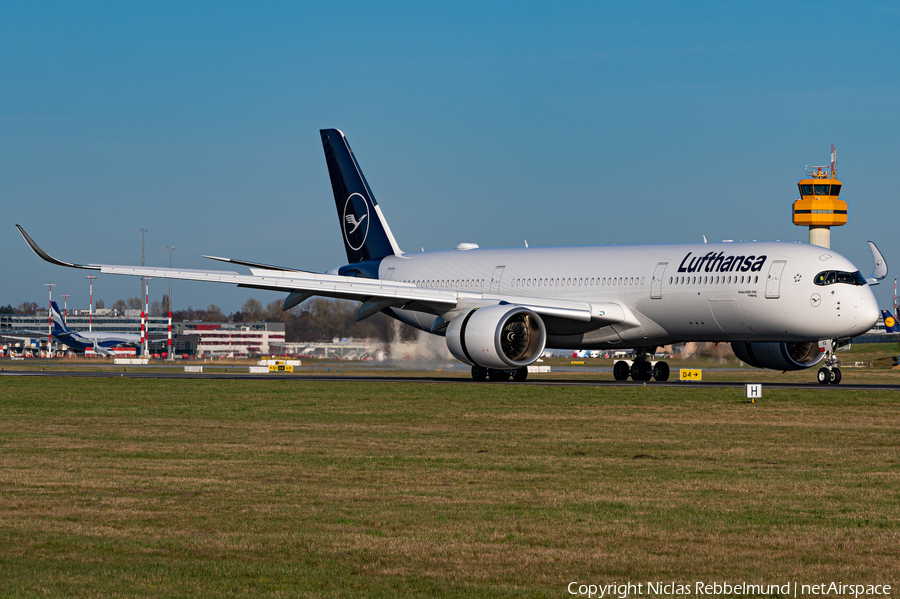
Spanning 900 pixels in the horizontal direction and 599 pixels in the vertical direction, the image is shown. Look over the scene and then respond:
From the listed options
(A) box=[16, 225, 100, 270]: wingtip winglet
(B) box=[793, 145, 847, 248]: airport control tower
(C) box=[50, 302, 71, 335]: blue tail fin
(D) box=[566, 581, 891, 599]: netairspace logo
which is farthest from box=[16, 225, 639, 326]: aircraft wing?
(C) box=[50, 302, 71, 335]: blue tail fin

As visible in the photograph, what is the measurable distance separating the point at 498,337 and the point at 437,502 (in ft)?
78.8

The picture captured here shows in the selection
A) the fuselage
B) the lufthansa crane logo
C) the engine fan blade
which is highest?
the lufthansa crane logo

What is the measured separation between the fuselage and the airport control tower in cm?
7451

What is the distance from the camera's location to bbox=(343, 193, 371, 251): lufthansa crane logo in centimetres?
4916

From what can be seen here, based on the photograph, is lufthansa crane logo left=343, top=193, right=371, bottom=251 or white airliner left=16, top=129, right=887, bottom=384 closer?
white airliner left=16, top=129, right=887, bottom=384

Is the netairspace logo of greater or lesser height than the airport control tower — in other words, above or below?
below

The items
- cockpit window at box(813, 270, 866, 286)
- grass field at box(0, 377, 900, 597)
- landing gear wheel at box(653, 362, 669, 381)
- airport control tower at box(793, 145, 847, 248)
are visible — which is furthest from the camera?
airport control tower at box(793, 145, 847, 248)

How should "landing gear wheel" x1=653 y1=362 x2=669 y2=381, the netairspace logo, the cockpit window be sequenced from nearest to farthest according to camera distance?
the netairspace logo
the cockpit window
"landing gear wheel" x1=653 y1=362 x2=669 y2=381

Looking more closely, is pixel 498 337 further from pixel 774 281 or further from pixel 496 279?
pixel 774 281

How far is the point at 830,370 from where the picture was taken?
35.7 meters

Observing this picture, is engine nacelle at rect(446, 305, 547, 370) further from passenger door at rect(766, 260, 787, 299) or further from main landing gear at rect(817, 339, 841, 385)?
main landing gear at rect(817, 339, 841, 385)

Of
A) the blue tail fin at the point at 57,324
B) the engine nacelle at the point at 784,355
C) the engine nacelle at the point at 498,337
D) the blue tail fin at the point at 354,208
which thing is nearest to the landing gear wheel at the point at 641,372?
the engine nacelle at the point at 784,355

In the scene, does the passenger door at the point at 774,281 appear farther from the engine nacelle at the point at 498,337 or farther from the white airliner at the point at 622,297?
the engine nacelle at the point at 498,337

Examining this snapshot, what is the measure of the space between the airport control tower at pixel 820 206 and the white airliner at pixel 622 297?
72.4m
